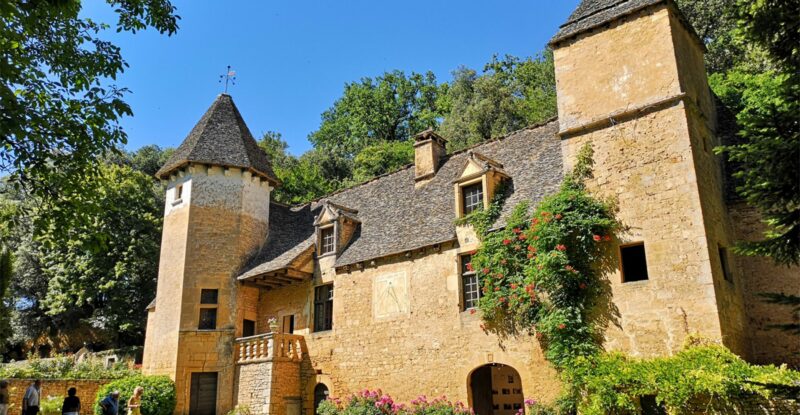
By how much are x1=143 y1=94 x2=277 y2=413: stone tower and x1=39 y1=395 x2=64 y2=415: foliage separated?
9.00ft

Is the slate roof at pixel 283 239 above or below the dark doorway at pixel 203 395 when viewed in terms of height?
above

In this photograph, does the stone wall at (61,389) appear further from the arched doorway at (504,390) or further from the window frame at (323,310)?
the arched doorway at (504,390)

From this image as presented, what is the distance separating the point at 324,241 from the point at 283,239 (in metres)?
2.10

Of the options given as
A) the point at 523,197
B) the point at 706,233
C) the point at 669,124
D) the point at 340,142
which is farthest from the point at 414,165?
the point at 340,142

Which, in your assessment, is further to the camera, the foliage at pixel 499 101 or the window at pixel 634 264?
the foliage at pixel 499 101

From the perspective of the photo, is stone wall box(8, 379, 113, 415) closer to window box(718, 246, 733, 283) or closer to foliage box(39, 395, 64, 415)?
foliage box(39, 395, 64, 415)

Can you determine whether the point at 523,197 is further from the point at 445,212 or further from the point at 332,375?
the point at 332,375

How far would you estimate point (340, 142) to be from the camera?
162ft

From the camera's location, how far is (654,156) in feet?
44.2

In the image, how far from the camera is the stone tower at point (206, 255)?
18656mm

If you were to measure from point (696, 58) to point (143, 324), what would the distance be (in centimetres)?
2717

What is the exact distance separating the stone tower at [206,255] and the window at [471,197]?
8388 millimetres

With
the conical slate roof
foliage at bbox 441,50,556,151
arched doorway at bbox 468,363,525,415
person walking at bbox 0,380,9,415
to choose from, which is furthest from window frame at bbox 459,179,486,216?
foliage at bbox 441,50,556,151

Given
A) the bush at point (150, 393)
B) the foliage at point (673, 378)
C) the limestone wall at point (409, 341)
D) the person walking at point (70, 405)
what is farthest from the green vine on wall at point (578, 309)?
the bush at point (150, 393)
